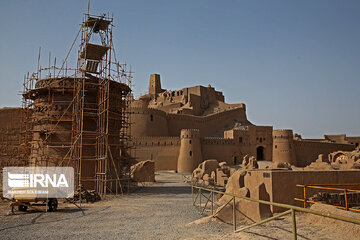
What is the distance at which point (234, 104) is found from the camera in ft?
173

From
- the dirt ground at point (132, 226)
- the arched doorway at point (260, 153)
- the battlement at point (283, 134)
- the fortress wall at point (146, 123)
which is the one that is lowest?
the dirt ground at point (132, 226)

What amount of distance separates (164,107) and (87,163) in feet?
119

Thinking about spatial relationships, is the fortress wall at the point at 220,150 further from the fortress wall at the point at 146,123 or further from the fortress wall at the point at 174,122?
the fortress wall at the point at 174,122

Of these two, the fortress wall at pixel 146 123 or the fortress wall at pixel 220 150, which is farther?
the fortress wall at pixel 146 123

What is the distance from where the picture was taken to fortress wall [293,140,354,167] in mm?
39375

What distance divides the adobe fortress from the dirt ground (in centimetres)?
2352

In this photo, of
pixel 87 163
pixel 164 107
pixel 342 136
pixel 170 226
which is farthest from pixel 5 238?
pixel 342 136

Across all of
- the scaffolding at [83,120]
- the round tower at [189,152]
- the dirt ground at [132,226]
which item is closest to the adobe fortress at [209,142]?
the round tower at [189,152]

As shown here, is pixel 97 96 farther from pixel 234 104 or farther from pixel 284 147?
pixel 234 104

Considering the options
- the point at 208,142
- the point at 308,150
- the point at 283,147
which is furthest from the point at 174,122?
the point at 308,150

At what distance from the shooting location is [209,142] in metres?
36.5

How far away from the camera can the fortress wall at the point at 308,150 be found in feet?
129

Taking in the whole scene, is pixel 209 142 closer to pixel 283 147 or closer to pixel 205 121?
pixel 205 121

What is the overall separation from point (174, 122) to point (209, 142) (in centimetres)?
827
